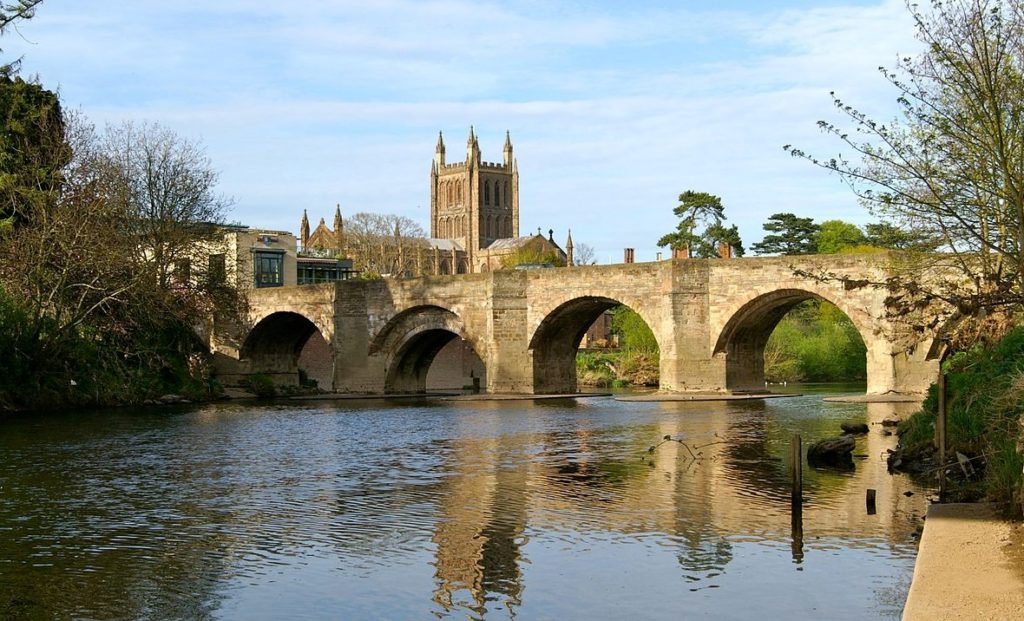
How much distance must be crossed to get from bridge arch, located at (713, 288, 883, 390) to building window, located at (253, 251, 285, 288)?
3117 cm

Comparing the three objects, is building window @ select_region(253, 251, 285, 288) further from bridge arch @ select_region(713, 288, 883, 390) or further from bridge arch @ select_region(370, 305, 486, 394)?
bridge arch @ select_region(713, 288, 883, 390)

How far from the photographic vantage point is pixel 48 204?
35031mm

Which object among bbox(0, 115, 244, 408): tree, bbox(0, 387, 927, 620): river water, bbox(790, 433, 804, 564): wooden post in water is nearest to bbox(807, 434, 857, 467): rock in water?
bbox(0, 387, 927, 620): river water

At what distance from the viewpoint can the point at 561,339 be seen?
43.1 metres

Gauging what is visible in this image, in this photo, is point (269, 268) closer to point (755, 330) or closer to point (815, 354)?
point (815, 354)

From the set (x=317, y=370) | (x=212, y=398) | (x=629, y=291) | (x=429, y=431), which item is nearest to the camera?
Answer: (x=429, y=431)

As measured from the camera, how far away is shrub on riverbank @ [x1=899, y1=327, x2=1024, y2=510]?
1198 centimetres

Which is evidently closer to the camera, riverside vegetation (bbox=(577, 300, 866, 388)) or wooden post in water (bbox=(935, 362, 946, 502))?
wooden post in water (bbox=(935, 362, 946, 502))

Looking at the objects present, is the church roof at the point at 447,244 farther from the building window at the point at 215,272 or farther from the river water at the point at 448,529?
the river water at the point at 448,529

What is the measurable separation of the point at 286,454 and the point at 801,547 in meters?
12.6

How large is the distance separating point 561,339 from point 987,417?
29246 millimetres

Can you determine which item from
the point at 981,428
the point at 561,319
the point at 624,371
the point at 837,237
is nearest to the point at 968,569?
the point at 981,428

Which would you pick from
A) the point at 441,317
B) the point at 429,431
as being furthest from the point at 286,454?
the point at 441,317

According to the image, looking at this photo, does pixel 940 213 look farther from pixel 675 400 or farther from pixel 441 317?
pixel 441 317
